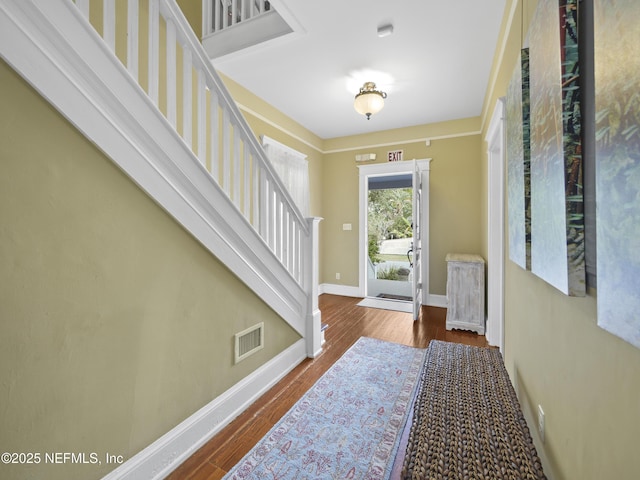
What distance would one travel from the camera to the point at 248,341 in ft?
6.66

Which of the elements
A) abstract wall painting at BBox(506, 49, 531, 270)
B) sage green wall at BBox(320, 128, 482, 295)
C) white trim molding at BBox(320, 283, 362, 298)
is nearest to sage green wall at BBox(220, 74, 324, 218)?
sage green wall at BBox(320, 128, 482, 295)

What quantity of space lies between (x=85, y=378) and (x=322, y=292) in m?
4.36

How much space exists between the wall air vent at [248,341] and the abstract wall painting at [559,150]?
169 centimetres

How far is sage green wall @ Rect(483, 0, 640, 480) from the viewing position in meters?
0.65

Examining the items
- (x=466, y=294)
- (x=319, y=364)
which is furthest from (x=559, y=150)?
(x=466, y=294)

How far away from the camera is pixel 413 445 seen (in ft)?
3.55

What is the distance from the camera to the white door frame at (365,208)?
4.54 m

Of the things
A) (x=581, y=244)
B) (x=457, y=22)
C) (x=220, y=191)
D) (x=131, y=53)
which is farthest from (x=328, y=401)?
(x=457, y=22)

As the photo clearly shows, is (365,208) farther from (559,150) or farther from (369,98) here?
(559,150)

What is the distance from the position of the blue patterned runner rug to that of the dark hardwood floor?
9 centimetres

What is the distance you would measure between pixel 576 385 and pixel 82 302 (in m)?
1.78

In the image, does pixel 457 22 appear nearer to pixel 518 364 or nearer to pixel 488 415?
pixel 518 364

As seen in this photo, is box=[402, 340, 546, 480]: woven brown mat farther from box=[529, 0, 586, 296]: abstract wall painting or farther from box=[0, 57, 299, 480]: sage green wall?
box=[0, 57, 299, 480]: sage green wall

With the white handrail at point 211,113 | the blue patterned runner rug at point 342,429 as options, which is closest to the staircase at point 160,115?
the white handrail at point 211,113
